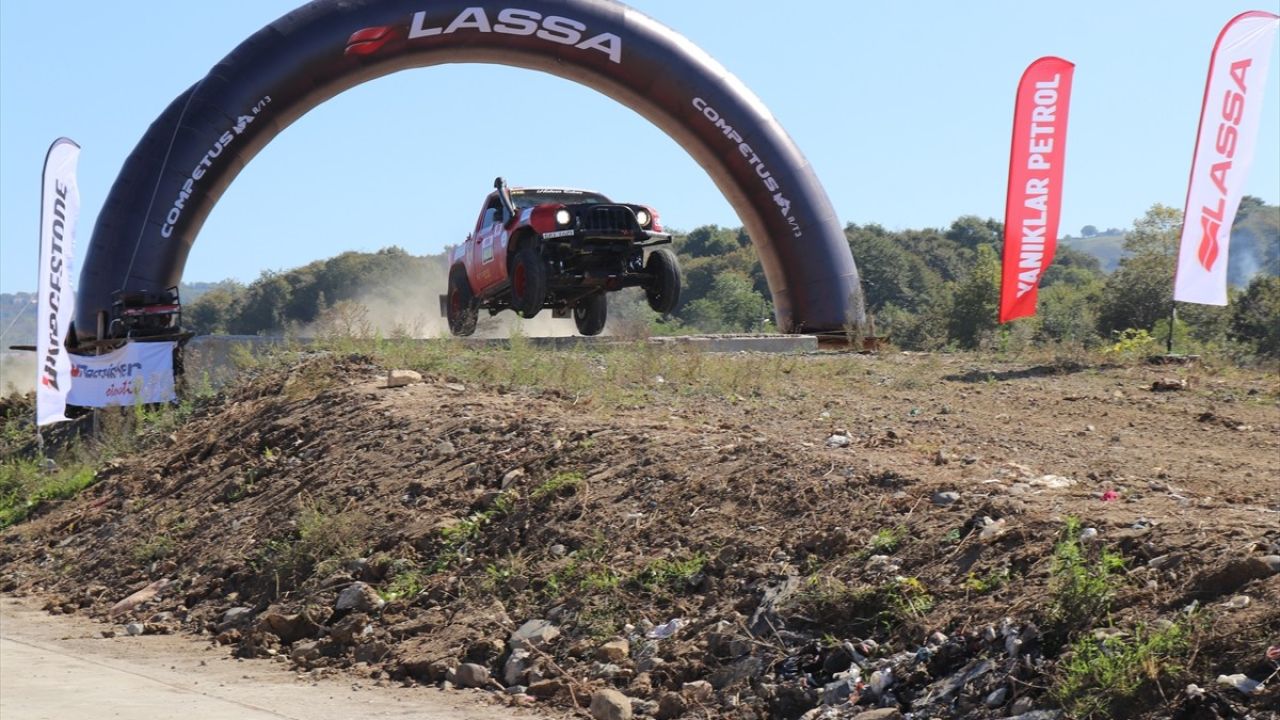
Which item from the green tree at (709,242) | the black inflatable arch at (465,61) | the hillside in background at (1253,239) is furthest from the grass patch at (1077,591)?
the hillside in background at (1253,239)

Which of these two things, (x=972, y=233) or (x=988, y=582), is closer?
(x=988, y=582)

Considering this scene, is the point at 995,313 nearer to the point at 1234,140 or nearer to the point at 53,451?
the point at 1234,140

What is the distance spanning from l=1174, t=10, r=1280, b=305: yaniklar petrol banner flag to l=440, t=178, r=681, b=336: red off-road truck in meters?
6.23

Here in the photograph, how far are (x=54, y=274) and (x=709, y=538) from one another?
761 cm

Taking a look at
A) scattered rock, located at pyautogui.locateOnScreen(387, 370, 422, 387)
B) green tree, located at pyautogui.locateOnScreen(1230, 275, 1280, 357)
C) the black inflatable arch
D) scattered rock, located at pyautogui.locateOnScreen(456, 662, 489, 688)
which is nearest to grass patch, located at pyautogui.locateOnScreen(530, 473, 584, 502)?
scattered rock, located at pyautogui.locateOnScreen(456, 662, 489, 688)

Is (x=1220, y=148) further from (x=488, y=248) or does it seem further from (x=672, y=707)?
(x=672, y=707)

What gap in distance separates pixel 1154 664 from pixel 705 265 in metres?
48.6

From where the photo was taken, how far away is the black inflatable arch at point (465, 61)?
1975cm

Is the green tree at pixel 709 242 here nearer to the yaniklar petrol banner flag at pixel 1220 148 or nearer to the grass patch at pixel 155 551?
the yaniklar petrol banner flag at pixel 1220 148

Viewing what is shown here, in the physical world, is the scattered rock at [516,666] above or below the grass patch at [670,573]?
below

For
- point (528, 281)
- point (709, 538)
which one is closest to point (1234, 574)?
point (709, 538)

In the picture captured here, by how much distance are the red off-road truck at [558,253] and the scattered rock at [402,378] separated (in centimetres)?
386

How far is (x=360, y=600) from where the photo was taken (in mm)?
9211

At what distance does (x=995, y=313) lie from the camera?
2836 centimetres
